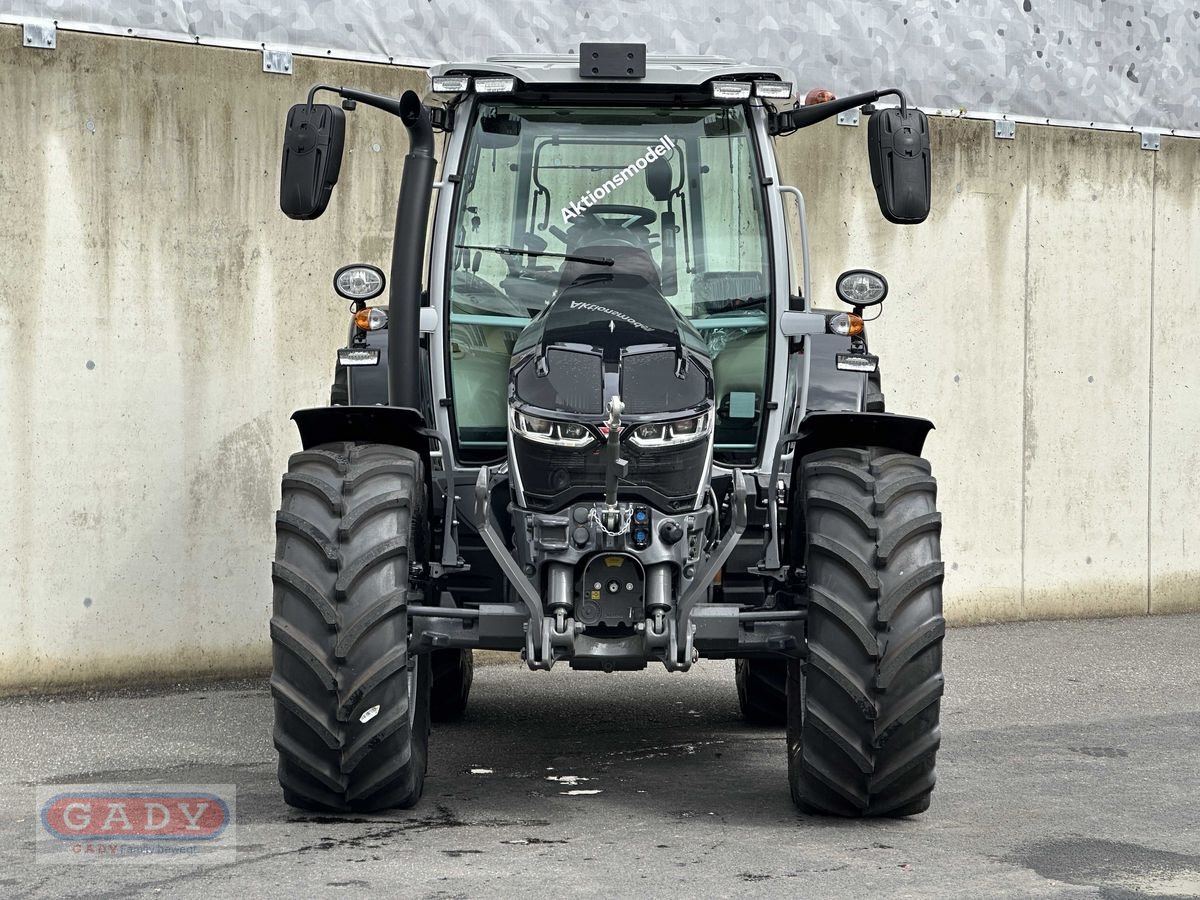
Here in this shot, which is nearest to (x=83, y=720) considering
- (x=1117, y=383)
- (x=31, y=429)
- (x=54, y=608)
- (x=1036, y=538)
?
(x=54, y=608)

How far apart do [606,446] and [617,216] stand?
1299 millimetres

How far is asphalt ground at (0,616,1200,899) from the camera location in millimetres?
5020

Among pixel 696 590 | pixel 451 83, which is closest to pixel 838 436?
pixel 696 590

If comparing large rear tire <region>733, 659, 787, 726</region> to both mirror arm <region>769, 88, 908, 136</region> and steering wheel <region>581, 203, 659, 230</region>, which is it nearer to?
steering wheel <region>581, 203, 659, 230</region>

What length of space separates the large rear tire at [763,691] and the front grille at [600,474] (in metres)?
2.07

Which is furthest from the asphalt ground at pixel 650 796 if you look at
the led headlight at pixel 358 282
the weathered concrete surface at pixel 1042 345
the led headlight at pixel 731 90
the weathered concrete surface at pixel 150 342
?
the led headlight at pixel 731 90

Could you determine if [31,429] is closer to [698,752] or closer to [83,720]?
[83,720]

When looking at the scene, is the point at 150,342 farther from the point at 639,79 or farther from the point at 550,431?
the point at 550,431

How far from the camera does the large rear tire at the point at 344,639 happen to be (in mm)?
5470

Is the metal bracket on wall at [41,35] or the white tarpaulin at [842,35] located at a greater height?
the white tarpaulin at [842,35]

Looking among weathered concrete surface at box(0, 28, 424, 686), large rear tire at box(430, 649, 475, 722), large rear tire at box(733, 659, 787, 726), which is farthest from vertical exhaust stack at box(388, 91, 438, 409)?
weathered concrete surface at box(0, 28, 424, 686)

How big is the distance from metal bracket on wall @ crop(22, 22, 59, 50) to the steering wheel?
3.31m

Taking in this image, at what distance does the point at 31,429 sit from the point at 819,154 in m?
4.77

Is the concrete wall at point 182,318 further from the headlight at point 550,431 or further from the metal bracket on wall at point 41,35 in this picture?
the headlight at point 550,431
